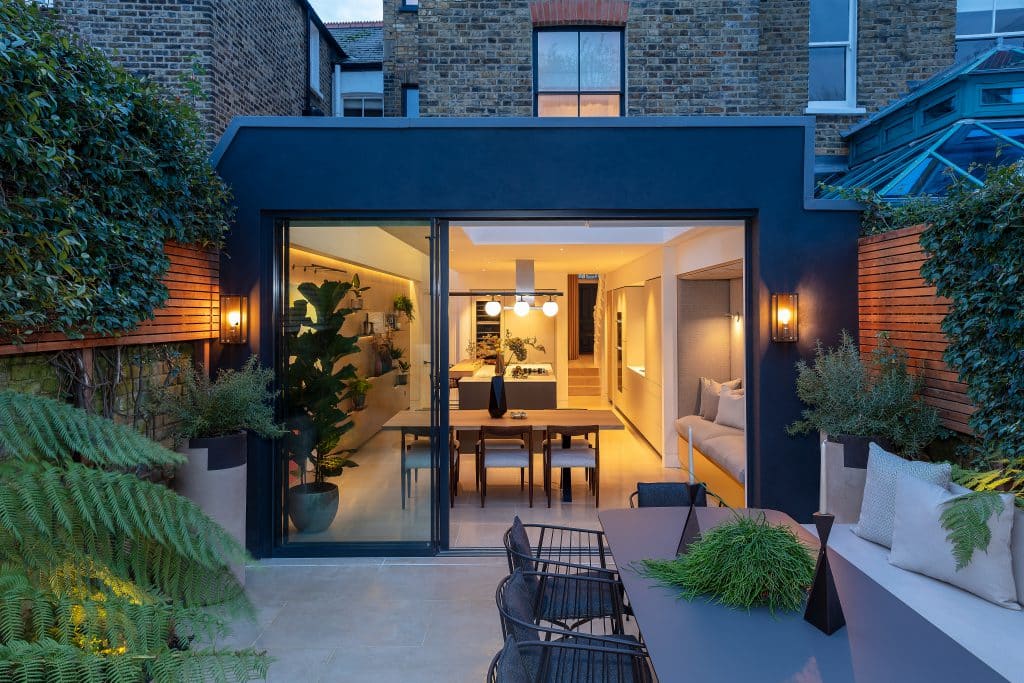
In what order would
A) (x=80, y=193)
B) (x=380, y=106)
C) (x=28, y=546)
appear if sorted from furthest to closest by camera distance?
(x=380, y=106), (x=80, y=193), (x=28, y=546)

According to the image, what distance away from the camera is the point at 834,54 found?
27.0 feet

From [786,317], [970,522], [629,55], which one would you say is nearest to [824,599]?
[970,522]

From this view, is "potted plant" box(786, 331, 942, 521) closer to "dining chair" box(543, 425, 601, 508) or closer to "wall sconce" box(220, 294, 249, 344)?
"dining chair" box(543, 425, 601, 508)

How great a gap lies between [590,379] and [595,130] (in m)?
10.4

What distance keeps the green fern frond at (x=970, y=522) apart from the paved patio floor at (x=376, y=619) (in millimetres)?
2123

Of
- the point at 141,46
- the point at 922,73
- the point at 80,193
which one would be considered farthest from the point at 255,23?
the point at 922,73

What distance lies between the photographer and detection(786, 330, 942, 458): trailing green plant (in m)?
4.02

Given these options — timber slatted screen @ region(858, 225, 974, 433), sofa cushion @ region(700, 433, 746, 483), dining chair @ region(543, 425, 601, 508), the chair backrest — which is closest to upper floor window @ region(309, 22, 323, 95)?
dining chair @ region(543, 425, 601, 508)

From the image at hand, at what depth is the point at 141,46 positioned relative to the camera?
662cm

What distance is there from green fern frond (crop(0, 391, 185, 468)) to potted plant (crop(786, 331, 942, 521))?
3.87 m

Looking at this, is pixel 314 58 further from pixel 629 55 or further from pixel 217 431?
pixel 217 431

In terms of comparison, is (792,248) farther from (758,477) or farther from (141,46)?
(141,46)

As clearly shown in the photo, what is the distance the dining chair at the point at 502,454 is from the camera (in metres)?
6.09

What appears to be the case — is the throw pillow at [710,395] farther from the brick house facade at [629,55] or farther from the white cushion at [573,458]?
the brick house facade at [629,55]
